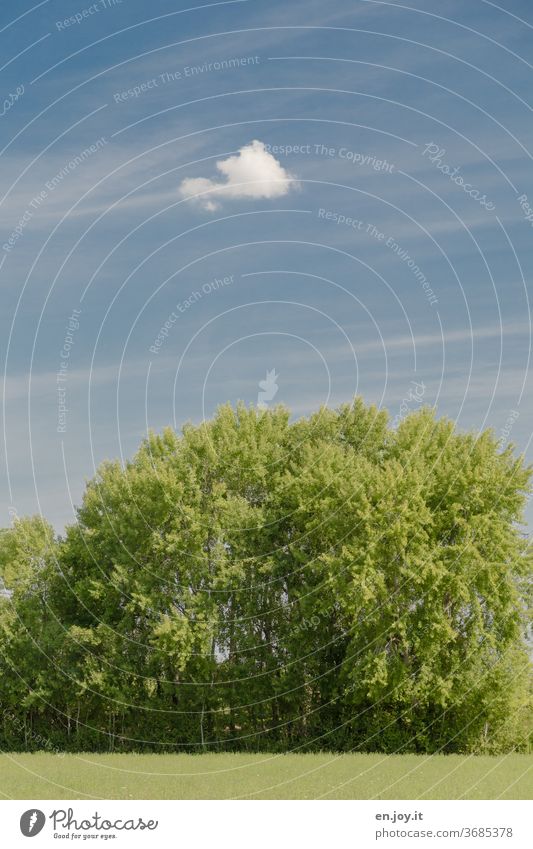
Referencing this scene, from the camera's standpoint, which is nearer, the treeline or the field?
the field

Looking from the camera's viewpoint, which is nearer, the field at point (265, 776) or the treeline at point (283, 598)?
the field at point (265, 776)

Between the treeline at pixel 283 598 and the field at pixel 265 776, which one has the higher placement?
the treeline at pixel 283 598

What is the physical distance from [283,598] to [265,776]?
13.8m

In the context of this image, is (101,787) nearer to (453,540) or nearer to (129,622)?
(129,622)

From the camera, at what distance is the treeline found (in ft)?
137

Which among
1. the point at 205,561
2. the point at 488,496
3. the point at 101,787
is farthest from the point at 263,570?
the point at 101,787

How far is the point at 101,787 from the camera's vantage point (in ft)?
96.3

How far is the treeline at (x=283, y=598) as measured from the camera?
1639 inches

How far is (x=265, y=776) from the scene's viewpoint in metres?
32.7

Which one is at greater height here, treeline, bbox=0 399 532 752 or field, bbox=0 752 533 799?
treeline, bbox=0 399 532 752

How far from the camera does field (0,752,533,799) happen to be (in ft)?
91.7

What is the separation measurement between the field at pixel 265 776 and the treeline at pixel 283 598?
11.2 feet

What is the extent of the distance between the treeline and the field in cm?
341

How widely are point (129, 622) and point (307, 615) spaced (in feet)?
29.3
